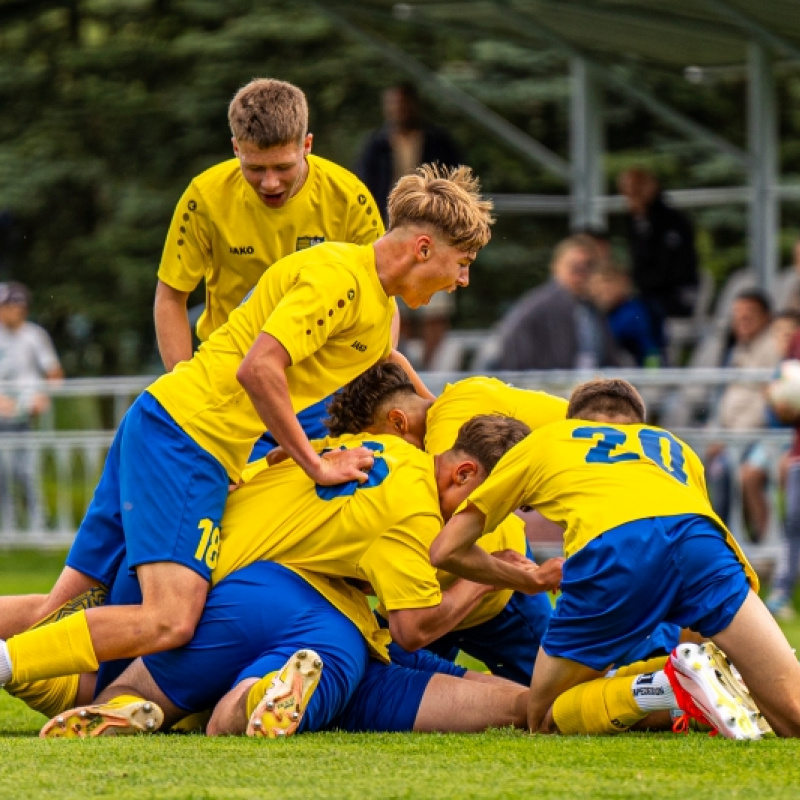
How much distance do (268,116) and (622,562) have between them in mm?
1913

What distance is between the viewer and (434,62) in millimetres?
19188

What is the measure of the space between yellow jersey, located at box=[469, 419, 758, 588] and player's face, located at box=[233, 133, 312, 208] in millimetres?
1323

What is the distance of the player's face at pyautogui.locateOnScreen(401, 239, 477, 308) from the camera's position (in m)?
5.55

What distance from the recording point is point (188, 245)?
6.38 m

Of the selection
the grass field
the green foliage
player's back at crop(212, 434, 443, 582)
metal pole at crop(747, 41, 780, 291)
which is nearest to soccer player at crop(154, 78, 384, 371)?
player's back at crop(212, 434, 443, 582)

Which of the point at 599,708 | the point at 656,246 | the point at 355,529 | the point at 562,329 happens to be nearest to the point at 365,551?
the point at 355,529

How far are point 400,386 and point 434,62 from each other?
13.6 metres

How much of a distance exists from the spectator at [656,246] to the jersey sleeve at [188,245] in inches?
253

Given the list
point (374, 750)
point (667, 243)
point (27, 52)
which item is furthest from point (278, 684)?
point (27, 52)

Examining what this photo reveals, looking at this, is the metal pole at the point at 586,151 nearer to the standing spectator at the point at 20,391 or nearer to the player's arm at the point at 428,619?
the standing spectator at the point at 20,391

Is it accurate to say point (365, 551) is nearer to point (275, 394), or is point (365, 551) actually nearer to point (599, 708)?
point (275, 394)

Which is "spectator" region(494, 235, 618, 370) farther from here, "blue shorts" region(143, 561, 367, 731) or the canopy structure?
"blue shorts" region(143, 561, 367, 731)

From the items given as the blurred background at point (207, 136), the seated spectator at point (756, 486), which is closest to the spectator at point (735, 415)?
the seated spectator at point (756, 486)

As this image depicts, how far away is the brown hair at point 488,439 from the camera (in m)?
5.62
